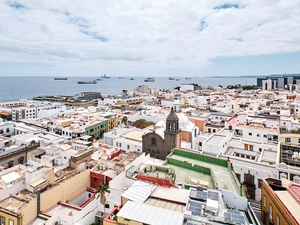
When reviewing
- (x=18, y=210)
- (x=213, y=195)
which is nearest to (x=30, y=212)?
(x=18, y=210)

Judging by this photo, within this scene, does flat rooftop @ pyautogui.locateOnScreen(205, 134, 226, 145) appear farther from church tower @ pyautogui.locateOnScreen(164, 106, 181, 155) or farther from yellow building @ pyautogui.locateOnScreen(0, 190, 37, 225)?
yellow building @ pyautogui.locateOnScreen(0, 190, 37, 225)

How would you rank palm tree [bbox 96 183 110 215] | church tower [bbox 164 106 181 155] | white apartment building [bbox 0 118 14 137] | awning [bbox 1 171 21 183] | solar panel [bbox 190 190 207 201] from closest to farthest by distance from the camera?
solar panel [bbox 190 190 207 201]
palm tree [bbox 96 183 110 215]
awning [bbox 1 171 21 183]
church tower [bbox 164 106 181 155]
white apartment building [bbox 0 118 14 137]

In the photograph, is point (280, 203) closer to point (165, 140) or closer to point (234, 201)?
point (234, 201)

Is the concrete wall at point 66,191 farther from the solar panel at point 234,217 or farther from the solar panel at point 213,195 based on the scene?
the solar panel at point 234,217

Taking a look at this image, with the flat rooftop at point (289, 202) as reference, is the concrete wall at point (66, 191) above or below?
below

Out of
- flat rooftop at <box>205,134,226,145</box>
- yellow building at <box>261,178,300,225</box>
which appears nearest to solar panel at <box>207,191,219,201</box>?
yellow building at <box>261,178,300,225</box>

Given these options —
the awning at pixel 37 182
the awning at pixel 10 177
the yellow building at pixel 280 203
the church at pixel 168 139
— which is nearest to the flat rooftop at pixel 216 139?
the church at pixel 168 139

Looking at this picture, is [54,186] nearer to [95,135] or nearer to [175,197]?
[175,197]
